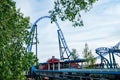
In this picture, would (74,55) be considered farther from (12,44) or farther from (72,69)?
(12,44)

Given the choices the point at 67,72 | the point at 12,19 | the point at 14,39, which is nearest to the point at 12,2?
the point at 12,19

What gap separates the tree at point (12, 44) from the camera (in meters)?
9.38

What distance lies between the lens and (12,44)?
994cm

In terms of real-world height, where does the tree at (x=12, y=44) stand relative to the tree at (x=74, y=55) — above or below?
below

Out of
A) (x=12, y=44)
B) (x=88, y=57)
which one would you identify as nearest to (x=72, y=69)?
(x=88, y=57)

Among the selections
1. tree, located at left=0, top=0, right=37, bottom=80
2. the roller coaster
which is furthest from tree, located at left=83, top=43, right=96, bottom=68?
tree, located at left=0, top=0, right=37, bottom=80

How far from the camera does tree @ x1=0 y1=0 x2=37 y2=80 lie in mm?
9383

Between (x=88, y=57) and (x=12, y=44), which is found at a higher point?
(x=88, y=57)

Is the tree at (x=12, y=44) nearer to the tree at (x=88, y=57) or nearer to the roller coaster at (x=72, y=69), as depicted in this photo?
the roller coaster at (x=72, y=69)

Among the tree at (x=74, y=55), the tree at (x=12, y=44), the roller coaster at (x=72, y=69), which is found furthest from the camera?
the tree at (x=74, y=55)

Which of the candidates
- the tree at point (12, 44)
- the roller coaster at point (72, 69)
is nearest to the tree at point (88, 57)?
the roller coaster at point (72, 69)

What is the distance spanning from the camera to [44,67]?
170 feet

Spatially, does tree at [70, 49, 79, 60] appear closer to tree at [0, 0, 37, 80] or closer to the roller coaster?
the roller coaster

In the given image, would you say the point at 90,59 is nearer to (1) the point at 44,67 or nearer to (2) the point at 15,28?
(1) the point at 44,67
